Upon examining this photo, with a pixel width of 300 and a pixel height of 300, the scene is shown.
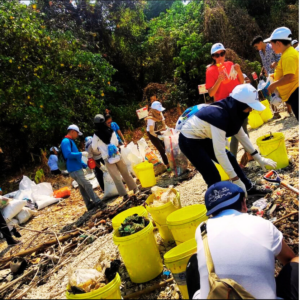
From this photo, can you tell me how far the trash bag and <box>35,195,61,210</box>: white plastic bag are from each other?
130 inches

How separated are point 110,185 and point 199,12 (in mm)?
11032

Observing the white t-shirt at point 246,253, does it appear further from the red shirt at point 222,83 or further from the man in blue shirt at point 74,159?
the man in blue shirt at point 74,159

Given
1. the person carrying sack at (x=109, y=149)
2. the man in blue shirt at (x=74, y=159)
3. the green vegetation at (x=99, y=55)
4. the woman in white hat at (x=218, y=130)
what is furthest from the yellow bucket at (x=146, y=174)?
the green vegetation at (x=99, y=55)

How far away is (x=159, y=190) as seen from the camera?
3.72 m

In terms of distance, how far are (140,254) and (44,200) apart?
5094 millimetres

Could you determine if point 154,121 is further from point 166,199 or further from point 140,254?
point 140,254

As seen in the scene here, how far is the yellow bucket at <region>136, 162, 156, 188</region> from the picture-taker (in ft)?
19.6

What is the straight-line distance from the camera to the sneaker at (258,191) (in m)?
3.60

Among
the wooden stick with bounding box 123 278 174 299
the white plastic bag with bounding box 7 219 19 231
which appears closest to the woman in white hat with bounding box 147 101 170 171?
the white plastic bag with bounding box 7 219 19 231

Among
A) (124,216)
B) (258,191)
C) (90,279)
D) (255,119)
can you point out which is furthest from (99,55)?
(90,279)

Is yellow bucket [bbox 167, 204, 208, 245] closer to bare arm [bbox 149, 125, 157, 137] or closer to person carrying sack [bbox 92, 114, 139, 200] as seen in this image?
person carrying sack [bbox 92, 114, 139, 200]

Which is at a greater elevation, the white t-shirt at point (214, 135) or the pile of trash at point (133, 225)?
the white t-shirt at point (214, 135)

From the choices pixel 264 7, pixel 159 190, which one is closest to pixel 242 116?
pixel 159 190

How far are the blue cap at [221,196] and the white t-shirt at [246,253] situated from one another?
18 centimetres
